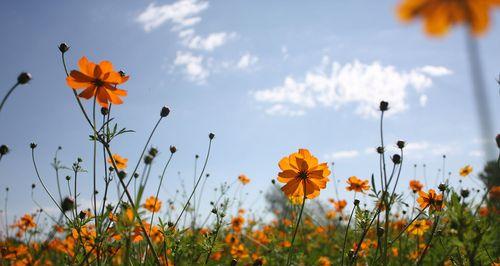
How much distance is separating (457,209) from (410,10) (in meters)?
1.20

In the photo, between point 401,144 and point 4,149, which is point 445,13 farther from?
point 4,149

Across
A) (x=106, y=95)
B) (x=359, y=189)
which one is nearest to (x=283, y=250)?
(x=359, y=189)

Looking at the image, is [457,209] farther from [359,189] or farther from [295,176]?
[359,189]

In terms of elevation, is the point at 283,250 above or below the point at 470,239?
above

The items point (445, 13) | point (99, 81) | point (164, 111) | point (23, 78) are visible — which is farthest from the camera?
point (164, 111)

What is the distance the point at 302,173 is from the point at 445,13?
1.90m

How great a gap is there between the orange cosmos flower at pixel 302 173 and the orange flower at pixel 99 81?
1109mm

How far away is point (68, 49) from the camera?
2.15m

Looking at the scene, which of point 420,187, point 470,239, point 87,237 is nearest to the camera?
point 470,239

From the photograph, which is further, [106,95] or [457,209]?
[106,95]

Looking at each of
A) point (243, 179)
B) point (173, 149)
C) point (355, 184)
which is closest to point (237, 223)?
point (243, 179)

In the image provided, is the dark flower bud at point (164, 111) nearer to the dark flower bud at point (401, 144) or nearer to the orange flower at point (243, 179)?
the dark flower bud at point (401, 144)

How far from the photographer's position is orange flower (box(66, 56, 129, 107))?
1.94 metres

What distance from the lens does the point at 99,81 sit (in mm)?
1993
